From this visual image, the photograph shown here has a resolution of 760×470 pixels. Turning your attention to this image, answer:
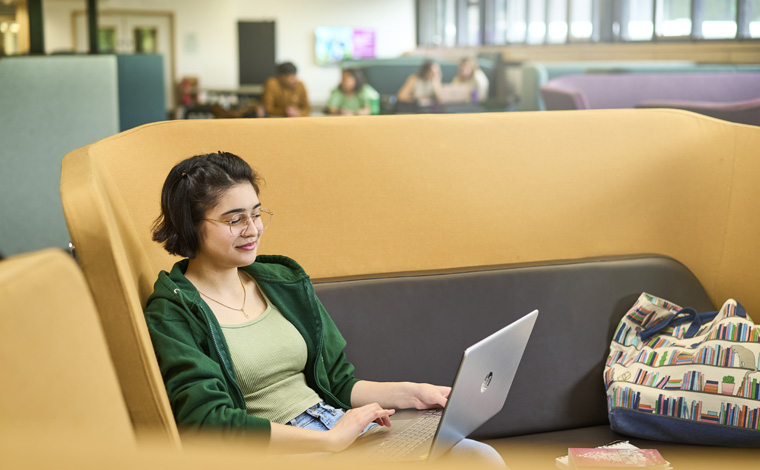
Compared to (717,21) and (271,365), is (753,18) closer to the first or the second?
(717,21)

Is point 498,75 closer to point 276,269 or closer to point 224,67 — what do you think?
point 224,67

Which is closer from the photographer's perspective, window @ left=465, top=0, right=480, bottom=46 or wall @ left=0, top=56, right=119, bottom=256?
wall @ left=0, top=56, right=119, bottom=256

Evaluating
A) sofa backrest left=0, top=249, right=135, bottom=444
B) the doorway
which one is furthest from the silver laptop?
the doorway

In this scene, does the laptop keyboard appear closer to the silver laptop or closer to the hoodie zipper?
the silver laptop

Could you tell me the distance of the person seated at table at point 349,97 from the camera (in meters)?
8.38

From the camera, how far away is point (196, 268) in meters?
1.64

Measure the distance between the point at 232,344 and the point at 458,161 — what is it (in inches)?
39.4

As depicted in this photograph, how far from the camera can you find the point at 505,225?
2334 mm

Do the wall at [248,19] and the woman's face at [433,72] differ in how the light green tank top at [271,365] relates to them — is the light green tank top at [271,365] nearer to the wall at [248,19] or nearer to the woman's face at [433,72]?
the woman's face at [433,72]

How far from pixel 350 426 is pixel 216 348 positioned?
0.29 meters

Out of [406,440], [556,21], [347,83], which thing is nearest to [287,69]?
[347,83]

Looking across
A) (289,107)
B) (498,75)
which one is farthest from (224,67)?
(289,107)

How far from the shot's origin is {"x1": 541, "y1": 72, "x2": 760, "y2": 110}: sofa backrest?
21.1 ft

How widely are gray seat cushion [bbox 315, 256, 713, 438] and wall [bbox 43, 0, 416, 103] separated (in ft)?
52.1
